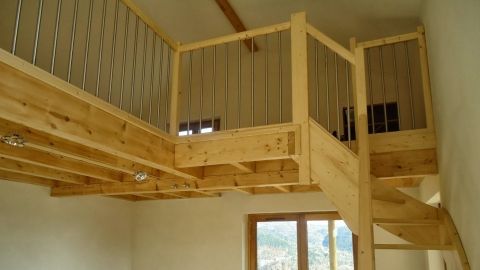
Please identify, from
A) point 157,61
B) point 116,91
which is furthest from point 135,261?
point 157,61

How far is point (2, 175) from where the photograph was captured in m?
4.93

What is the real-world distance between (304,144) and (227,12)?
299cm

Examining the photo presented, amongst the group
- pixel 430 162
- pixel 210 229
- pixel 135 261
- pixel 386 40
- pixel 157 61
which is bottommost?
pixel 135 261

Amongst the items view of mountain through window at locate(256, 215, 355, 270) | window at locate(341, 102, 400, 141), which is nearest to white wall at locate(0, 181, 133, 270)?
view of mountain through window at locate(256, 215, 355, 270)

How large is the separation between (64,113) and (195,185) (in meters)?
2.47

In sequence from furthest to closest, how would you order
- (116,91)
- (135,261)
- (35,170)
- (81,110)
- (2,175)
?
(135,261) → (116,91) → (2,175) → (35,170) → (81,110)

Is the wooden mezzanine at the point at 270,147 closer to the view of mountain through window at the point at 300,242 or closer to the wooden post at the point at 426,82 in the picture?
the wooden post at the point at 426,82

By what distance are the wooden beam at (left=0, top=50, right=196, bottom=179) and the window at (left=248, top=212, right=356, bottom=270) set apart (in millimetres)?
3170

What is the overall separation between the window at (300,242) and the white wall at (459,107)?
2605 millimetres

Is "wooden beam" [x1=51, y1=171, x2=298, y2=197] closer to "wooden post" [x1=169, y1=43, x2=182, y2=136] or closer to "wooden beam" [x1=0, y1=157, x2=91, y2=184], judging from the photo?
"wooden beam" [x1=0, y1=157, x2=91, y2=184]

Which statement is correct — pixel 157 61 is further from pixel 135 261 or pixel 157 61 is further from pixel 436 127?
pixel 436 127

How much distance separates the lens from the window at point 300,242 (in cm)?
577

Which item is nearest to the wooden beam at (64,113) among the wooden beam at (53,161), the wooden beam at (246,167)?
the wooden beam at (246,167)

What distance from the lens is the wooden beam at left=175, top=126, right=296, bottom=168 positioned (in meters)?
3.43
